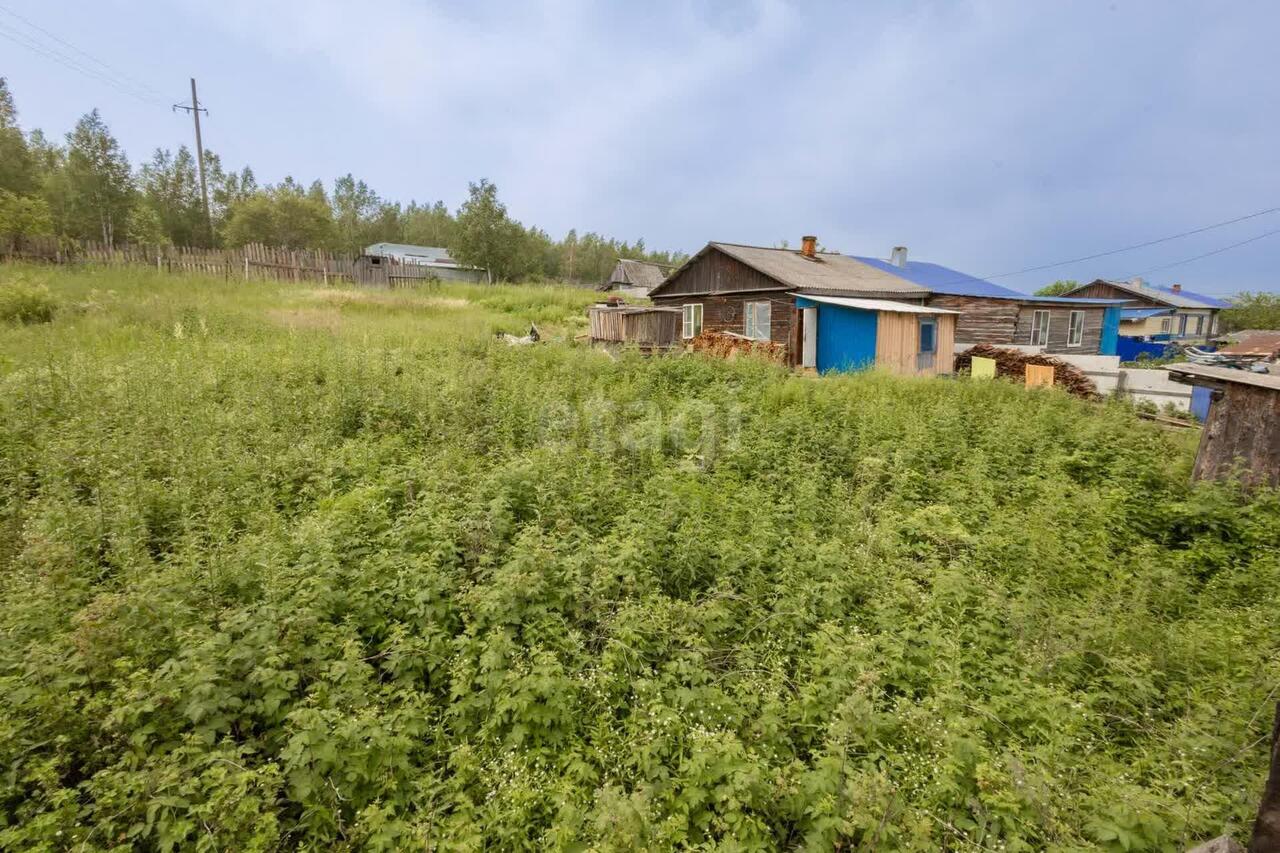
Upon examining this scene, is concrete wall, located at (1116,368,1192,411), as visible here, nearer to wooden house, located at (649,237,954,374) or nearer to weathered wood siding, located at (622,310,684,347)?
wooden house, located at (649,237,954,374)

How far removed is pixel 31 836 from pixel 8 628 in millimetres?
1354

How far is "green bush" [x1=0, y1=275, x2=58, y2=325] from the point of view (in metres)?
10.4

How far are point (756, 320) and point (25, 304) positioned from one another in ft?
57.8

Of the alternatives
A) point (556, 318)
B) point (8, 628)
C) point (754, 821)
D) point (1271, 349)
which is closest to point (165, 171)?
point (556, 318)

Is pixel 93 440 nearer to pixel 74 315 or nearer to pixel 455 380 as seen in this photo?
pixel 455 380

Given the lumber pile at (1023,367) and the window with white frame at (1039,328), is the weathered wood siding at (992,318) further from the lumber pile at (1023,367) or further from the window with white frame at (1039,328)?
the lumber pile at (1023,367)

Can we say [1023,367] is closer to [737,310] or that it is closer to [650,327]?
[737,310]

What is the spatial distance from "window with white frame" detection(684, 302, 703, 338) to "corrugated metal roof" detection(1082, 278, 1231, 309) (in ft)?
112

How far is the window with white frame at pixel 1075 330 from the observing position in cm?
2389

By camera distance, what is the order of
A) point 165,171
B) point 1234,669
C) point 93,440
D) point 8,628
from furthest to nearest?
point 165,171 < point 93,440 < point 1234,669 < point 8,628

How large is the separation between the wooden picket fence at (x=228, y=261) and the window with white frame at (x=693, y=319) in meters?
11.7

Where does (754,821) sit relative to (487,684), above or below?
below

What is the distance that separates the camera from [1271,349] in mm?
26047

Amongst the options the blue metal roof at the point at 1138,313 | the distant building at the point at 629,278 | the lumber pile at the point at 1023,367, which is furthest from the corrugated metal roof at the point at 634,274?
the lumber pile at the point at 1023,367
